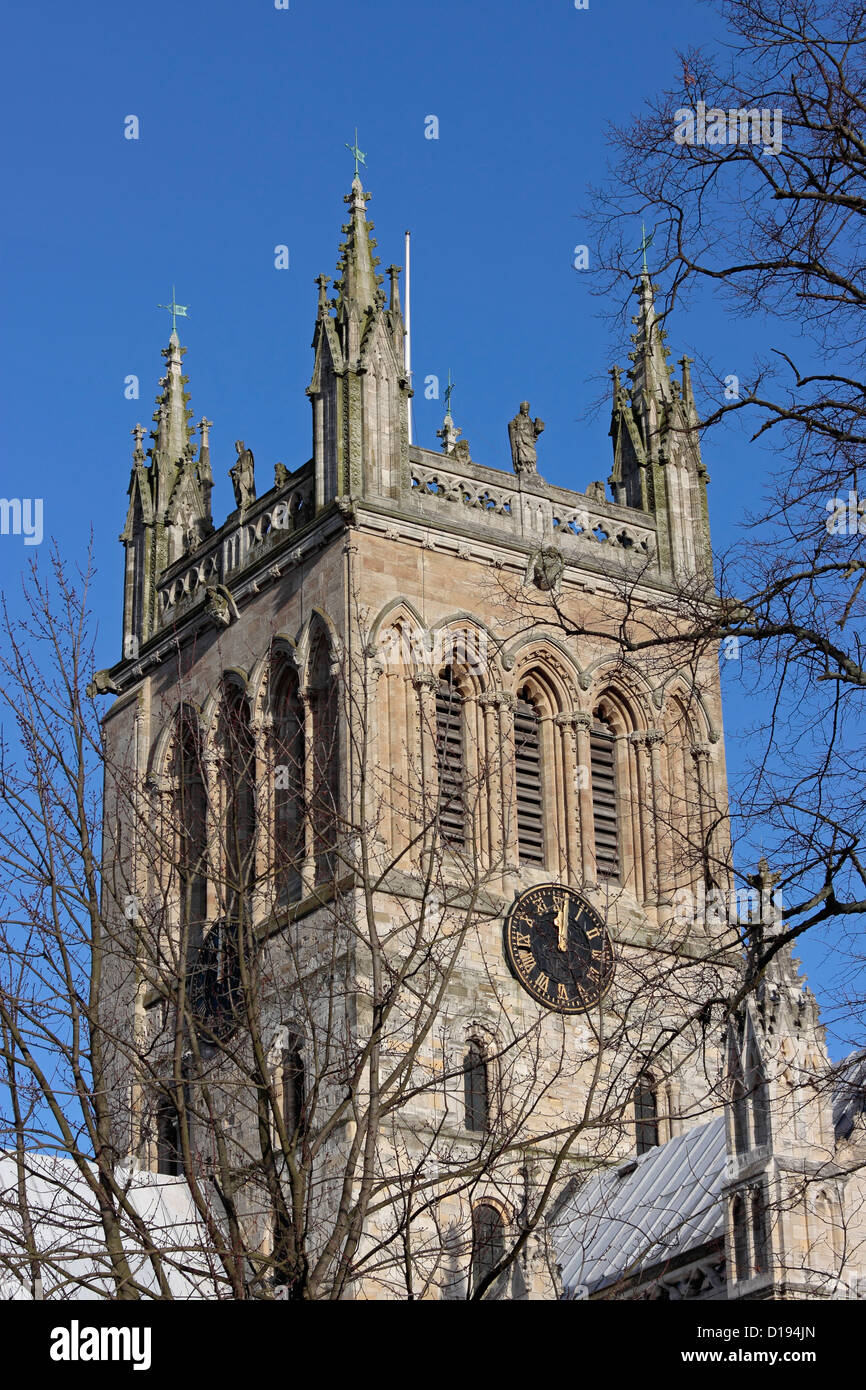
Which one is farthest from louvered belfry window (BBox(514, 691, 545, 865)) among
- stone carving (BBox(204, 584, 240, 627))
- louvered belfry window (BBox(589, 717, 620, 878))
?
stone carving (BBox(204, 584, 240, 627))

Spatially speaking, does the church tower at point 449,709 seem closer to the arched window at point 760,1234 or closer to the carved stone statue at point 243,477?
the carved stone statue at point 243,477

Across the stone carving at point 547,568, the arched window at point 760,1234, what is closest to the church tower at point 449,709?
the stone carving at point 547,568

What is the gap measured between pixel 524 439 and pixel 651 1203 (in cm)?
1589

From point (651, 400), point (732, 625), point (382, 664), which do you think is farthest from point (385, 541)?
point (732, 625)

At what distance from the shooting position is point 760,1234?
2822 centimetres

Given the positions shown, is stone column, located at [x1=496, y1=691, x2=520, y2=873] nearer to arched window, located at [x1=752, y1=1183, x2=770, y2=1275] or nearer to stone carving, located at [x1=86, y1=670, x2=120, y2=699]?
stone carving, located at [x1=86, y1=670, x2=120, y2=699]

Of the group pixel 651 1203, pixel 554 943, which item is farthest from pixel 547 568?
pixel 651 1203

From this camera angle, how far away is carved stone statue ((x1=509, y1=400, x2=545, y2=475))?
44.3 meters

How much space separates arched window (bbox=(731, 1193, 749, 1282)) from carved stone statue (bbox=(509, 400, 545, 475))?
18164mm

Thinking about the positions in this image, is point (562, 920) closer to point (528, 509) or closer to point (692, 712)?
point (692, 712)

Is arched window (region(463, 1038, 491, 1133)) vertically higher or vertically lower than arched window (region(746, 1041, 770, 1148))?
higher

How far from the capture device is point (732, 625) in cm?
1727
